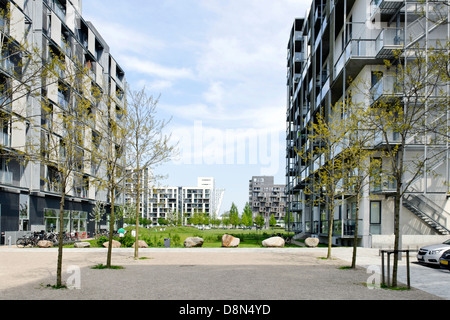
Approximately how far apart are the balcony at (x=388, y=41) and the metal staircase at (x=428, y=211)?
9161mm

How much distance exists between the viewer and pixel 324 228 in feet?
115

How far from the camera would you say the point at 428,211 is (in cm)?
2744

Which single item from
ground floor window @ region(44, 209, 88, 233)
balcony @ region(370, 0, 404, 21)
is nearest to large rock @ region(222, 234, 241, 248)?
balcony @ region(370, 0, 404, 21)

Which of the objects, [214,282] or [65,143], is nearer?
[214,282]

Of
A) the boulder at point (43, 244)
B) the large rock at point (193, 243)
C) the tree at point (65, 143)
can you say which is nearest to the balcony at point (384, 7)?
the large rock at point (193, 243)

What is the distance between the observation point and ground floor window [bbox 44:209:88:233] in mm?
41891

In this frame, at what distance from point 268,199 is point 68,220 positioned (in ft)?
443

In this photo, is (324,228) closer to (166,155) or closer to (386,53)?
(386,53)

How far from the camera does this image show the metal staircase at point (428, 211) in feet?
87.3

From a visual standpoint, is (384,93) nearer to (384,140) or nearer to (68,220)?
(384,140)

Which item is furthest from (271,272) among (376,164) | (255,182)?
(255,182)

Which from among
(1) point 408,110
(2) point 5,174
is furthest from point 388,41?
(2) point 5,174

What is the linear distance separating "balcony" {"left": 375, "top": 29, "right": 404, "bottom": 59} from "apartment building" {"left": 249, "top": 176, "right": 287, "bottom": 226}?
148 meters
